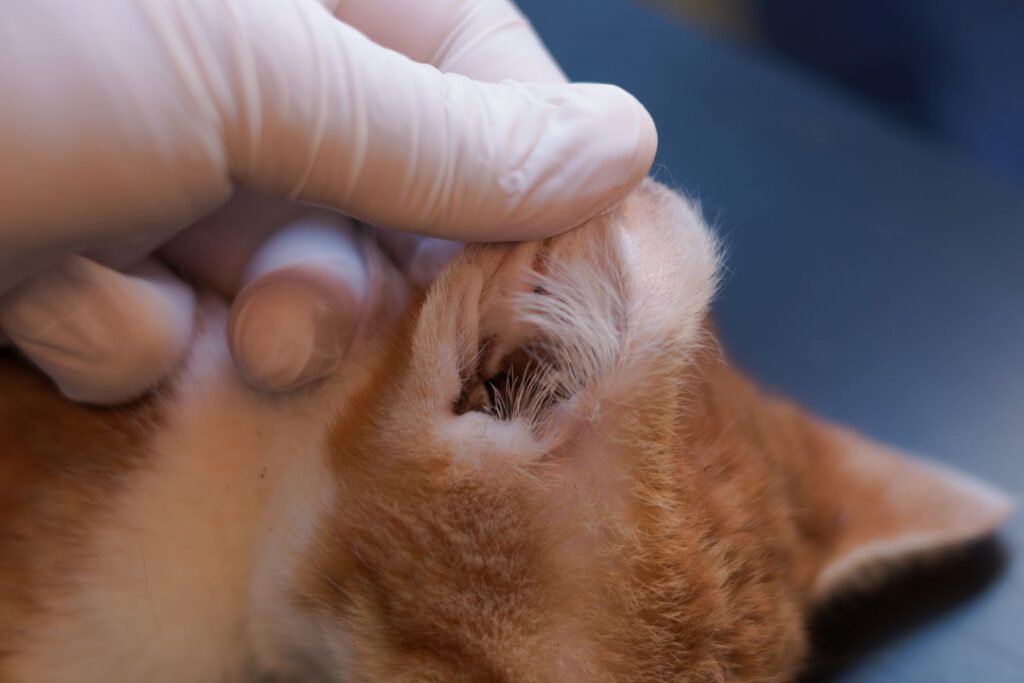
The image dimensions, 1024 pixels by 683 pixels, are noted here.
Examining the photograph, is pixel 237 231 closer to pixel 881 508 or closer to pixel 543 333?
pixel 543 333

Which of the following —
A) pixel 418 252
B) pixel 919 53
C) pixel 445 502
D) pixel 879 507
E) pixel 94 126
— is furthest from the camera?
pixel 919 53

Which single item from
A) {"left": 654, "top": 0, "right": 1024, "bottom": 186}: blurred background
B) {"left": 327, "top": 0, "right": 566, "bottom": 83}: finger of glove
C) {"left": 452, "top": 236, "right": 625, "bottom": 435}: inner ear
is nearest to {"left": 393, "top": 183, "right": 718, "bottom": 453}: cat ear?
{"left": 452, "top": 236, "right": 625, "bottom": 435}: inner ear

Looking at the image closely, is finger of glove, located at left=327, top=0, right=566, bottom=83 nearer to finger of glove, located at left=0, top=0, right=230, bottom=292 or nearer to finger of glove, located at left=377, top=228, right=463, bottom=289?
finger of glove, located at left=377, top=228, right=463, bottom=289

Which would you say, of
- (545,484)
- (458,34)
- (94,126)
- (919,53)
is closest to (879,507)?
(545,484)

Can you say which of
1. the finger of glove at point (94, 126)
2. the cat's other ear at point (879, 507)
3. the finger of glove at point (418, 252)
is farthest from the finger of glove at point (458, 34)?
the cat's other ear at point (879, 507)

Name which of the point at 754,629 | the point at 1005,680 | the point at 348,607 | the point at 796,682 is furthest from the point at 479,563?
the point at 1005,680

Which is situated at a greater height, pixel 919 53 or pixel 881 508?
pixel 919 53
